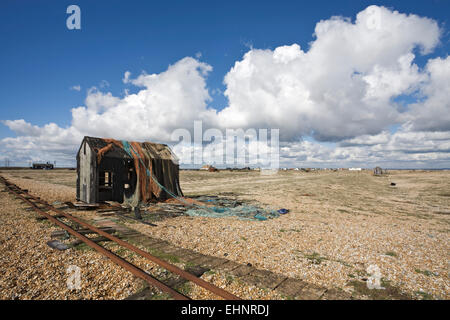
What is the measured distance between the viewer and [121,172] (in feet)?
52.9

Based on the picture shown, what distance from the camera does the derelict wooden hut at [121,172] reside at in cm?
1523

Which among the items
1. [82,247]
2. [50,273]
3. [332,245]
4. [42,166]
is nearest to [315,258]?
[332,245]

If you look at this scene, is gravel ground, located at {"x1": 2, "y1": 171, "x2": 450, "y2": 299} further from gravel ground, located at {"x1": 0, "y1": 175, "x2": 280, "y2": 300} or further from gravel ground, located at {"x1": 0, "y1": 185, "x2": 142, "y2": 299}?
gravel ground, located at {"x1": 0, "y1": 185, "x2": 142, "y2": 299}

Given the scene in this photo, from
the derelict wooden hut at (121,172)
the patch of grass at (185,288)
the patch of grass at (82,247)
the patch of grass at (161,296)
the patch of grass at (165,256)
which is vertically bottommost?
the patch of grass at (165,256)

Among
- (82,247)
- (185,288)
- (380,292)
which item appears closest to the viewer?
(185,288)

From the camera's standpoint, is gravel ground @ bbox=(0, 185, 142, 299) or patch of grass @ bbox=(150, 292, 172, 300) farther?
gravel ground @ bbox=(0, 185, 142, 299)

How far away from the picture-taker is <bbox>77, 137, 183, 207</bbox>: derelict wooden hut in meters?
15.2

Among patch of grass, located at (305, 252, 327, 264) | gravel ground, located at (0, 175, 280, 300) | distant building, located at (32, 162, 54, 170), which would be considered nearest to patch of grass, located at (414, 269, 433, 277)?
patch of grass, located at (305, 252, 327, 264)

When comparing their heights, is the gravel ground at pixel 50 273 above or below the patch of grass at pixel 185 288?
above

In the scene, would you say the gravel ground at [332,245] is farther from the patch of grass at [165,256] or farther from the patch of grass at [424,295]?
the patch of grass at [165,256]

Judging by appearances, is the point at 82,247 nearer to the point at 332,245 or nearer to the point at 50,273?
the point at 50,273

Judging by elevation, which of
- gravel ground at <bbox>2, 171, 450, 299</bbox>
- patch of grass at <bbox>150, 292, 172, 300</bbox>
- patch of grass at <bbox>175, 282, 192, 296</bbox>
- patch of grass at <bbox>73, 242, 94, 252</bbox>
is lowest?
gravel ground at <bbox>2, 171, 450, 299</bbox>

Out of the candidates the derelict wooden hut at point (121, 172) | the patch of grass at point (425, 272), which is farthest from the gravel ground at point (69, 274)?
the derelict wooden hut at point (121, 172)
